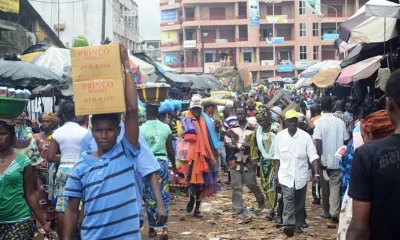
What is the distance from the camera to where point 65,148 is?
7469 mm

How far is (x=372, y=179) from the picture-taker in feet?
10.5

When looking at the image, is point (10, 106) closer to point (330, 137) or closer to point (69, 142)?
point (69, 142)

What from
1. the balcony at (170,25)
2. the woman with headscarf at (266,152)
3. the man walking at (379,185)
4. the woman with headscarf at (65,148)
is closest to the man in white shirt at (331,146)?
the woman with headscarf at (266,152)

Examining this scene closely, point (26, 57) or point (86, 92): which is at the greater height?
point (26, 57)

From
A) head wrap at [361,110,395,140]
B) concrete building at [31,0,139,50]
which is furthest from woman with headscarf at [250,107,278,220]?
concrete building at [31,0,139,50]

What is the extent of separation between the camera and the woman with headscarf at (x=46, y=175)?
26.5 feet

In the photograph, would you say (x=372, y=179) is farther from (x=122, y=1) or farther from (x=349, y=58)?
(x=122, y=1)

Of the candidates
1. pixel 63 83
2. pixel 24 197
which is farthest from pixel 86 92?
pixel 63 83

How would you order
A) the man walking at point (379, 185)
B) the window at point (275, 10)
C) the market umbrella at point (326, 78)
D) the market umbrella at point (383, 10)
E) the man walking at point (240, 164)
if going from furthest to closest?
the window at point (275, 10) < the market umbrella at point (326, 78) < the man walking at point (240, 164) < the market umbrella at point (383, 10) < the man walking at point (379, 185)

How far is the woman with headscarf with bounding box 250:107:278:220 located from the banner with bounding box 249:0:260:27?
5716 centimetres

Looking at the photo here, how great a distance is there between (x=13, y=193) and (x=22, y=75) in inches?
232

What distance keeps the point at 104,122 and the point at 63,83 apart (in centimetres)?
879

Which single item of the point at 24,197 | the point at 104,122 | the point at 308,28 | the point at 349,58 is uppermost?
the point at 308,28

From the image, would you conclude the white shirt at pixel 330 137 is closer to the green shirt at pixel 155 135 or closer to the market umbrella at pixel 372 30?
the market umbrella at pixel 372 30
